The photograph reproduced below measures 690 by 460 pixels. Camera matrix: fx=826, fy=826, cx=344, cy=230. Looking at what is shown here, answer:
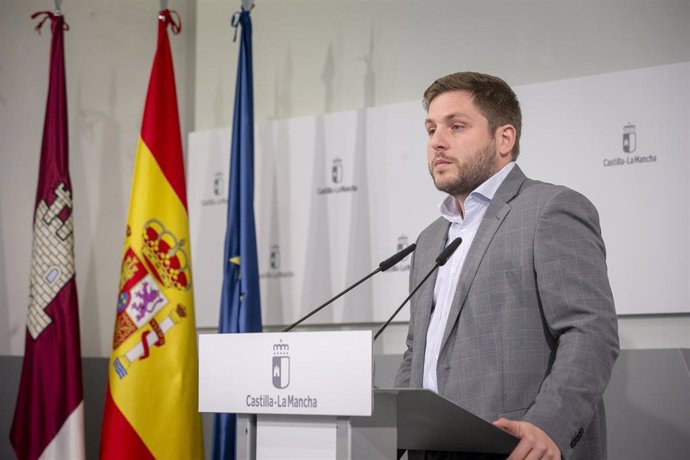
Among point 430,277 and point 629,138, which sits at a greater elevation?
point 629,138

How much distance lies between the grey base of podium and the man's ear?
107cm

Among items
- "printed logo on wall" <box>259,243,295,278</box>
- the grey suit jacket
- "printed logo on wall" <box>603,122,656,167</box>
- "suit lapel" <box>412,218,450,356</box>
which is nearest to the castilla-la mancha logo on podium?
the grey suit jacket

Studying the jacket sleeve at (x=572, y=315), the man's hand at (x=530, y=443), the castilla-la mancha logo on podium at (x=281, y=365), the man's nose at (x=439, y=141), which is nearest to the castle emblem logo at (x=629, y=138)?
the man's nose at (x=439, y=141)

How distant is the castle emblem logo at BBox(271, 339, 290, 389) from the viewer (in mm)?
1795

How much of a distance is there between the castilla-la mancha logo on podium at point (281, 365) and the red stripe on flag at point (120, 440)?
241 centimetres

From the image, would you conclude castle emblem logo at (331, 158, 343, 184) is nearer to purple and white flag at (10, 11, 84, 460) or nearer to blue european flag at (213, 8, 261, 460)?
blue european flag at (213, 8, 261, 460)

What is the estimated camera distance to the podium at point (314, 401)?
1.72 meters

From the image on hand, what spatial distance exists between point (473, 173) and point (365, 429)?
1.12 metres

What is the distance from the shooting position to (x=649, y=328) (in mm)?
3461

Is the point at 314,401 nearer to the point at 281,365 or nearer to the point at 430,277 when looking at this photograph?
the point at 281,365

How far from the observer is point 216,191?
4.75m

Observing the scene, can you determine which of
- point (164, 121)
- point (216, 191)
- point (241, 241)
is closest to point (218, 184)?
point (216, 191)

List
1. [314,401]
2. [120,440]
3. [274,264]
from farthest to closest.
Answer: [274,264] → [120,440] → [314,401]

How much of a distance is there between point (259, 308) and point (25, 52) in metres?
1.86
